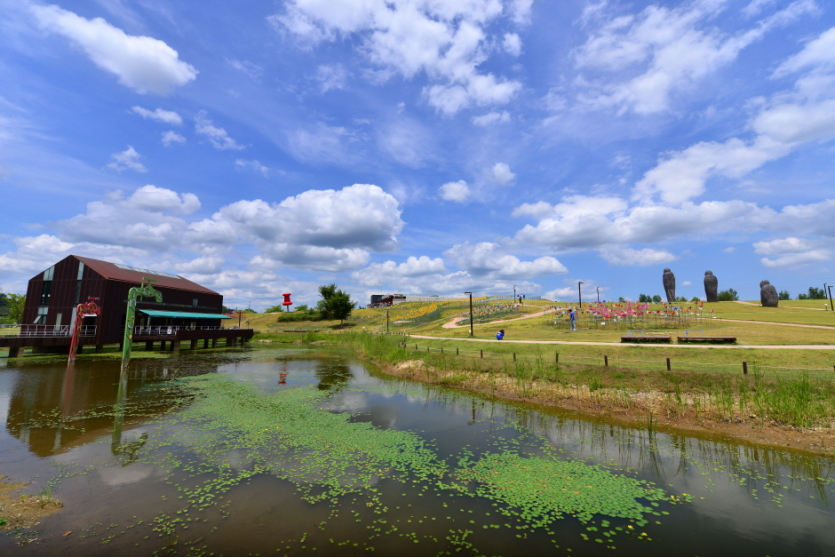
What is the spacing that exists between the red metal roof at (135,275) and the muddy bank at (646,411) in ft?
120

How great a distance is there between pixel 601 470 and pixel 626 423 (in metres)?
5.99

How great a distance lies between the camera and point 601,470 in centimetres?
1070

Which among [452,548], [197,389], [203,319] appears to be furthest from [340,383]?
[203,319]

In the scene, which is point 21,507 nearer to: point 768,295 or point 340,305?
point 340,305

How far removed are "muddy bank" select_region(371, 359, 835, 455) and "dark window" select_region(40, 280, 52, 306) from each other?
52.5 m

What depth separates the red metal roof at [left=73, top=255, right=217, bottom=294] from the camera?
148 feet

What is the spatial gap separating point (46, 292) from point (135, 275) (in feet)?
30.0

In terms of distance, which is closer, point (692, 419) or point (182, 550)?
point (182, 550)

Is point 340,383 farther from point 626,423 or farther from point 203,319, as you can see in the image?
point 203,319

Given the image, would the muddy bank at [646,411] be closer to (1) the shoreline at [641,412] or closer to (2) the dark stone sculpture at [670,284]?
(1) the shoreline at [641,412]

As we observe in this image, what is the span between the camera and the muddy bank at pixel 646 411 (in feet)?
42.7

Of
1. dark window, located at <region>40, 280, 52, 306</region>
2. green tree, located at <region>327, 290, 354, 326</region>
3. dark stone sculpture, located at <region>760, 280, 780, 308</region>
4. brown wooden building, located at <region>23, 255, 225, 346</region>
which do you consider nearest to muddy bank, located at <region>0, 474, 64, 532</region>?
brown wooden building, located at <region>23, 255, 225, 346</region>

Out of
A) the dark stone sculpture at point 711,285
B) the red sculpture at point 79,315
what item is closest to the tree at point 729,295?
the dark stone sculpture at point 711,285

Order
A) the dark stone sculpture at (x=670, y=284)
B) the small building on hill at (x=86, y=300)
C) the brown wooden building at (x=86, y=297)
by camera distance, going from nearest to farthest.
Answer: the small building on hill at (x=86, y=300), the brown wooden building at (x=86, y=297), the dark stone sculpture at (x=670, y=284)
